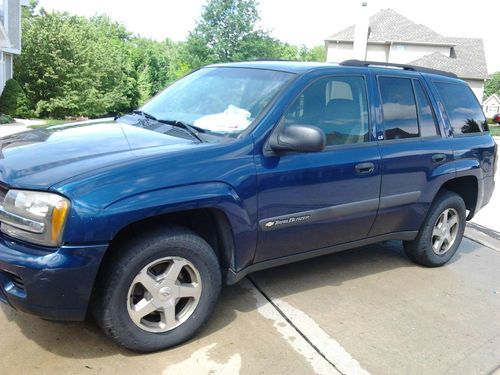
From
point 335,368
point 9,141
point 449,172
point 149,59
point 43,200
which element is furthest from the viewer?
point 149,59

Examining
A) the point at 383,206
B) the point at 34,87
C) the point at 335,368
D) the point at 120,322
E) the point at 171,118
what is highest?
the point at 171,118

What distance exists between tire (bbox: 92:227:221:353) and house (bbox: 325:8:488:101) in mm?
49265

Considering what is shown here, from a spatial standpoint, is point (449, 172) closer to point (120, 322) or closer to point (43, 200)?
point (120, 322)

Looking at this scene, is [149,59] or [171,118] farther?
[149,59]

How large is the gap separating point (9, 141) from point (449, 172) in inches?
146

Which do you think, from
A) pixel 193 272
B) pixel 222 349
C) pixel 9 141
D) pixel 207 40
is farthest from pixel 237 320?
pixel 207 40

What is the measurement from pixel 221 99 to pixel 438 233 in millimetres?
2568

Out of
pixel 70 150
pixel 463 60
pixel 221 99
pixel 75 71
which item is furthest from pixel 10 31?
pixel 463 60

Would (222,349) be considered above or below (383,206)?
below

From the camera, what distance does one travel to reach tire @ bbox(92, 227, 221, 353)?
2.83 metres

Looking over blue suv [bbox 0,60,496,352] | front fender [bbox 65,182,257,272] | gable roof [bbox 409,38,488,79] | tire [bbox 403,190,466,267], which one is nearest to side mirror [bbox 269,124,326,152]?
blue suv [bbox 0,60,496,352]

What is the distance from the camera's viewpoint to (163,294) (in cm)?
302

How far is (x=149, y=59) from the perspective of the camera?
3881 centimetres

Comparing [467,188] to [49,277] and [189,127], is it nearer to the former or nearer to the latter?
[189,127]
